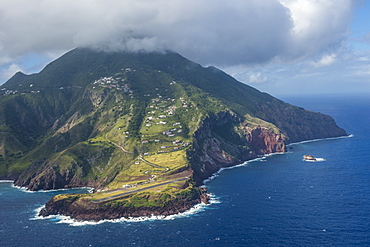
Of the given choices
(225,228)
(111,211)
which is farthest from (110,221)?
(225,228)

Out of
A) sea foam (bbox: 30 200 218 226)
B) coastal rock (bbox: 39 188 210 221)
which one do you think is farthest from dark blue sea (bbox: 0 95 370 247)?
coastal rock (bbox: 39 188 210 221)

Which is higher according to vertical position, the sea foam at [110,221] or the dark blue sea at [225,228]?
the sea foam at [110,221]

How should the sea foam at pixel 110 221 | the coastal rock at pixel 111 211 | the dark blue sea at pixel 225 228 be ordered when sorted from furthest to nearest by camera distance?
the coastal rock at pixel 111 211
the sea foam at pixel 110 221
the dark blue sea at pixel 225 228

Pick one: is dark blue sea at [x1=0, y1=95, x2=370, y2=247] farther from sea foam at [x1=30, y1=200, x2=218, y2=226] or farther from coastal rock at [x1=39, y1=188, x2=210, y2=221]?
coastal rock at [x1=39, y1=188, x2=210, y2=221]

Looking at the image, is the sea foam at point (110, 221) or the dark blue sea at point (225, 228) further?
the sea foam at point (110, 221)

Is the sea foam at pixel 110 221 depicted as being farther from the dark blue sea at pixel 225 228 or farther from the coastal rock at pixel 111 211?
the coastal rock at pixel 111 211

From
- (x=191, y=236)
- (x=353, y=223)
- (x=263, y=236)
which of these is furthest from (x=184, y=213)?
(x=353, y=223)

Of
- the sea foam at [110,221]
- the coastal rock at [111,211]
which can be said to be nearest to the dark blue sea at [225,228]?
the sea foam at [110,221]

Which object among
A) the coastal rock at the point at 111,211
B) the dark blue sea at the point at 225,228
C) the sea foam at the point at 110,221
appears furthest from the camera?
the coastal rock at the point at 111,211

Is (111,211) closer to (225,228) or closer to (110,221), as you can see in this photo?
(110,221)

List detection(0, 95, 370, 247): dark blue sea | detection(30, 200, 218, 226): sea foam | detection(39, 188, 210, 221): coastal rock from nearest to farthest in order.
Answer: detection(0, 95, 370, 247): dark blue sea
detection(30, 200, 218, 226): sea foam
detection(39, 188, 210, 221): coastal rock

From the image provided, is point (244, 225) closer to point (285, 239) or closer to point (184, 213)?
point (285, 239)
